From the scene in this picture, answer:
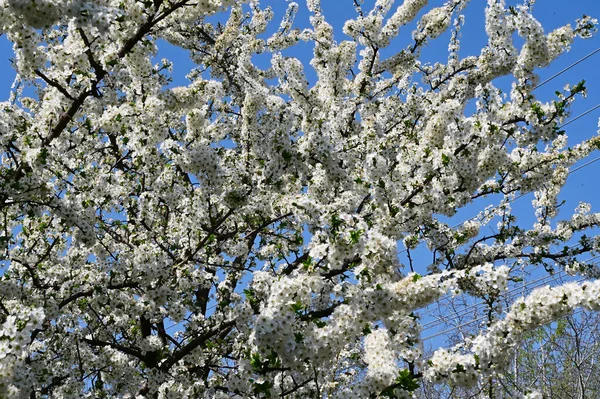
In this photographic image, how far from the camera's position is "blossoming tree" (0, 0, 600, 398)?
14.8 ft

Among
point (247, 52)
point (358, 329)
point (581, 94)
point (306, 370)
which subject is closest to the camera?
point (358, 329)

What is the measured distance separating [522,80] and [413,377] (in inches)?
128

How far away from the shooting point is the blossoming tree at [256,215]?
4523mm

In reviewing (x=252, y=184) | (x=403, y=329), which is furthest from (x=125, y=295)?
(x=403, y=329)

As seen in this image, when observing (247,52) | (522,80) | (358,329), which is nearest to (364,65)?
(247,52)

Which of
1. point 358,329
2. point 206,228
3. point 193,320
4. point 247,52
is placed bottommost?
point 358,329

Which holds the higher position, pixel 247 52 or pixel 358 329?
pixel 247 52

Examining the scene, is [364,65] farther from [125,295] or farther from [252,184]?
[125,295]

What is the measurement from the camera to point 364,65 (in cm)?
911

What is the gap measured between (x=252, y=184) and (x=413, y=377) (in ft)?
9.23

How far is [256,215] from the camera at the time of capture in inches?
276

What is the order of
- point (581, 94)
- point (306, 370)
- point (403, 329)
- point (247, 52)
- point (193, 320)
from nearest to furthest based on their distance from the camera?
point (306, 370)
point (403, 329)
point (581, 94)
point (193, 320)
point (247, 52)

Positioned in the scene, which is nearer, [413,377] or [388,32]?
[413,377]

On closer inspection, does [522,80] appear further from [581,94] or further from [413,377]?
[413,377]
